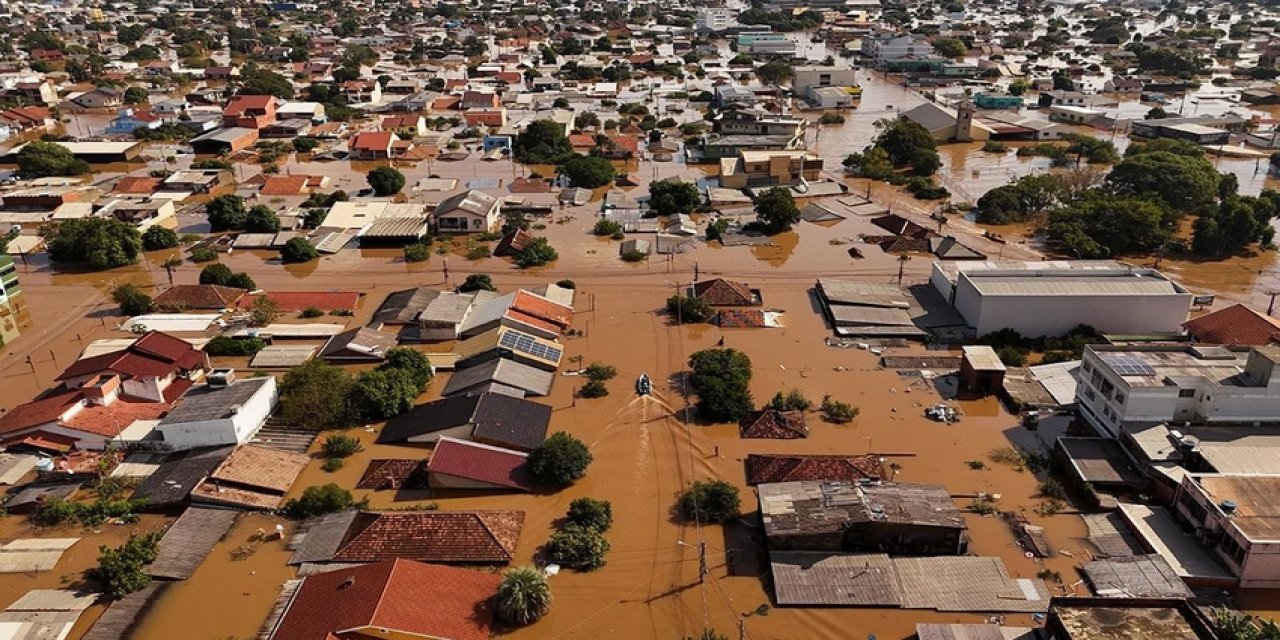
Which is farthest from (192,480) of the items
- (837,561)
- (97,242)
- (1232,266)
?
(1232,266)

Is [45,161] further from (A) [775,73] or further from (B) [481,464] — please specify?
(A) [775,73]

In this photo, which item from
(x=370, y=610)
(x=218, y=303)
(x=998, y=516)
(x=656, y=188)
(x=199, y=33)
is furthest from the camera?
(x=199, y=33)

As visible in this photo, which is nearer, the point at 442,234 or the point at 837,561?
the point at 837,561

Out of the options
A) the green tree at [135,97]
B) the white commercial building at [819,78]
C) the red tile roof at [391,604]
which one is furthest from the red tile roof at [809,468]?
the green tree at [135,97]

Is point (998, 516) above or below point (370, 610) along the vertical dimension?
below

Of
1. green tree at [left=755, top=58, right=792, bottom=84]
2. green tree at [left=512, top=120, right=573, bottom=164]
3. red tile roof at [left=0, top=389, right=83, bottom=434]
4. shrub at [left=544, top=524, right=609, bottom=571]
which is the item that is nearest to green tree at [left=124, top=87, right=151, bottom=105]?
green tree at [left=512, top=120, right=573, bottom=164]

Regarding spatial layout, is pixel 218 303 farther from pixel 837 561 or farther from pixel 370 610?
pixel 837 561

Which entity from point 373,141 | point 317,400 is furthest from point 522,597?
point 373,141
